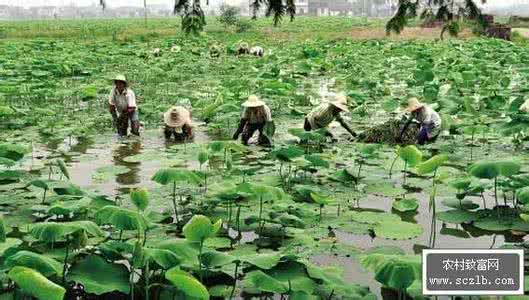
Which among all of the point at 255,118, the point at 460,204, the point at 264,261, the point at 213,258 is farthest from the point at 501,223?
the point at 255,118

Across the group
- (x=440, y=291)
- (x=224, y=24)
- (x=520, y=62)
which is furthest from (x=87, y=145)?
(x=224, y=24)

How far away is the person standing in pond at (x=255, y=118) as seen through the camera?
7625 mm

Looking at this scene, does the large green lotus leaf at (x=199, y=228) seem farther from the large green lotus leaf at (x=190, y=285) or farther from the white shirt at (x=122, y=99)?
the white shirt at (x=122, y=99)

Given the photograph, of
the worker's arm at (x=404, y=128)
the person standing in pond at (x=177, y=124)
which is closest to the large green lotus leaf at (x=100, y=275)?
the worker's arm at (x=404, y=128)

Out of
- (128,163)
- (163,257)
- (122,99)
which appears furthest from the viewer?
(122,99)

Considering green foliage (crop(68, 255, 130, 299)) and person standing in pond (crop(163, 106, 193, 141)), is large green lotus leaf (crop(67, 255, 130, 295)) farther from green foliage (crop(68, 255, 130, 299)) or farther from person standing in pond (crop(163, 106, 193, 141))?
person standing in pond (crop(163, 106, 193, 141))

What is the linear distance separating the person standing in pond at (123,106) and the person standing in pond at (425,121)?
10.8 feet

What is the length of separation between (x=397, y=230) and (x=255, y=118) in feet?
10.7

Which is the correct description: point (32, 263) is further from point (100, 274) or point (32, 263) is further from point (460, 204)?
point (460, 204)

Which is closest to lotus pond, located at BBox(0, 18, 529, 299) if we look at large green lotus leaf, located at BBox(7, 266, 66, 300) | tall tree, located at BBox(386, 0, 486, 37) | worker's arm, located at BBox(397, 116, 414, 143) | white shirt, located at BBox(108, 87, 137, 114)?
large green lotus leaf, located at BBox(7, 266, 66, 300)

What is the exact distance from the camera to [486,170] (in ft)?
15.2

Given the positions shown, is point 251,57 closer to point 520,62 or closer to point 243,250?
point 520,62

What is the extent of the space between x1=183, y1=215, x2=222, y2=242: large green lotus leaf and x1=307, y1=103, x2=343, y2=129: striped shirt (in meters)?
4.49

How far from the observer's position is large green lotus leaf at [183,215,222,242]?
135 inches
